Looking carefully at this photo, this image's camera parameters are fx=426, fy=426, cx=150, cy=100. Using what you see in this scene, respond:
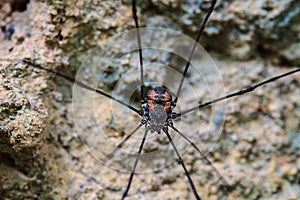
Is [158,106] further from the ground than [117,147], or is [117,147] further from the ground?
[158,106]

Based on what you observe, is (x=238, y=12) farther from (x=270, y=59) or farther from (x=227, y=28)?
(x=270, y=59)

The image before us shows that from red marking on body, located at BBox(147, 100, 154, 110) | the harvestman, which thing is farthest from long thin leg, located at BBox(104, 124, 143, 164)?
red marking on body, located at BBox(147, 100, 154, 110)

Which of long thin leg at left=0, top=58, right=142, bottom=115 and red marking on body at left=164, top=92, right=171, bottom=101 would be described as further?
red marking on body at left=164, top=92, right=171, bottom=101

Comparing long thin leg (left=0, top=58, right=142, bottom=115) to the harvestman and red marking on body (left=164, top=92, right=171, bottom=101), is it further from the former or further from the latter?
red marking on body (left=164, top=92, right=171, bottom=101)

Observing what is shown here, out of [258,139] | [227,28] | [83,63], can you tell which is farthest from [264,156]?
[83,63]

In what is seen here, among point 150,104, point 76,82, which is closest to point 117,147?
point 150,104

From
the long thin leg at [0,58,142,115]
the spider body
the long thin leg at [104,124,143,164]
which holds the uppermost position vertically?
the long thin leg at [0,58,142,115]

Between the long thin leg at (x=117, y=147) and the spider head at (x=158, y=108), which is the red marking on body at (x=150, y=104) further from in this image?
the long thin leg at (x=117, y=147)

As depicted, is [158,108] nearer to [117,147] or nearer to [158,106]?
[158,106]
